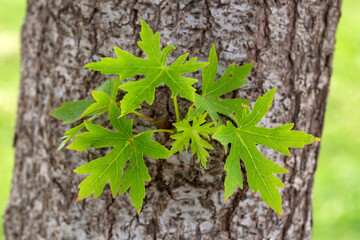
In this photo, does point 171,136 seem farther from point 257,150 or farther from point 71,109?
point 71,109

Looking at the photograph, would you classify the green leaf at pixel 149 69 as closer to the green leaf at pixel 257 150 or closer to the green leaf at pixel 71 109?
the green leaf at pixel 257 150

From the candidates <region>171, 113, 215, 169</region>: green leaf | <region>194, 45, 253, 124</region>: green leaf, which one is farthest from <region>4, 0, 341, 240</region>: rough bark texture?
<region>171, 113, 215, 169</region>: green leaf

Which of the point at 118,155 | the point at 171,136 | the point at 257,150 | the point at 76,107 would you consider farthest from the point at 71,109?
the point at 257,150

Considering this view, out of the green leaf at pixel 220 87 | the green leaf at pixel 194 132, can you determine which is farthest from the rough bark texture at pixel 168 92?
the green leaf at pixel 194 132

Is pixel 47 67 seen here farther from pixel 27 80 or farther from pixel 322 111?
pixel 322 111

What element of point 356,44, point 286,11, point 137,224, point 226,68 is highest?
point 356,44

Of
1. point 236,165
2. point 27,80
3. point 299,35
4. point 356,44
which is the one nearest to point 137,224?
point 236,165

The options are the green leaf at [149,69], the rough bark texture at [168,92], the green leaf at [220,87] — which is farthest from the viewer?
the rough bark texture at [168,92]
